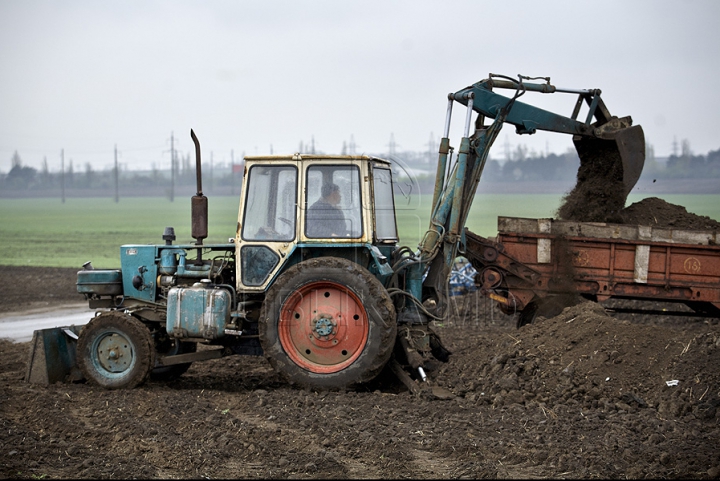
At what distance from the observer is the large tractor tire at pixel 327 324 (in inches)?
310

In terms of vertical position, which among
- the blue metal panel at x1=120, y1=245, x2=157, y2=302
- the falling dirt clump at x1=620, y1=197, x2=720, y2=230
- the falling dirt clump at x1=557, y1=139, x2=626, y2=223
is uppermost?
the falling dirt clump at x1=557, y1=139, x2=626, y2=223

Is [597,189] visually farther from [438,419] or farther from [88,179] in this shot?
[88,179]

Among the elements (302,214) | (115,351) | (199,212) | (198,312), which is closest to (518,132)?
(302,214)

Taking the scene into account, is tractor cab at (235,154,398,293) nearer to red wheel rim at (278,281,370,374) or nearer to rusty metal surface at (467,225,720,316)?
red wheel rim at (278,281,370,374)

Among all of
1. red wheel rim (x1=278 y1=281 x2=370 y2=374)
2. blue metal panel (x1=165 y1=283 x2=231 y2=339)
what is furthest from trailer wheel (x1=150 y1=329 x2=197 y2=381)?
red wheel rim (x1=278 y1=281 x2=370 y2=374)

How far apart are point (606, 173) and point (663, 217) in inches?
44.9

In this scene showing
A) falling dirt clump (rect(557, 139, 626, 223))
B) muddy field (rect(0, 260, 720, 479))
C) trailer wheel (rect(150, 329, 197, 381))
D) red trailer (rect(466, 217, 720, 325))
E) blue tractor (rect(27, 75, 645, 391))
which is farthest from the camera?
falling dirt clump (rect(557, 139, 626, 223))

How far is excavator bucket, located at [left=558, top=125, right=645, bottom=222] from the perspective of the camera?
1063 centimetres

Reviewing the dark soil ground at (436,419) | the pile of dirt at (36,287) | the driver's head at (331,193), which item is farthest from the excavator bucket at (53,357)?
the pile of dirt at (36,287)

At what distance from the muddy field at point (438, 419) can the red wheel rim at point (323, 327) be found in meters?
0.40

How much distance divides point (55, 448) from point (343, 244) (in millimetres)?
3287

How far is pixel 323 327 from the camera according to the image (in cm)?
808

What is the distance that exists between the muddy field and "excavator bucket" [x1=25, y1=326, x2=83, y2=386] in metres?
0.18

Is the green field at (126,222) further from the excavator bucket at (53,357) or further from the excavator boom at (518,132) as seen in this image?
the excavator bucket at (53,357)
